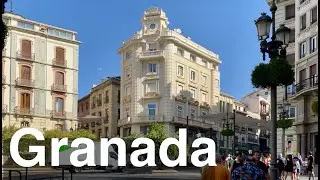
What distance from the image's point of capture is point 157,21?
72.9 m

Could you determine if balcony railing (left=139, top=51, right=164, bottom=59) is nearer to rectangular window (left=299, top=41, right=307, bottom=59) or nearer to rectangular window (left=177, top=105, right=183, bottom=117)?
rectangular window (left=177, top=105, right=183, bottom=117)

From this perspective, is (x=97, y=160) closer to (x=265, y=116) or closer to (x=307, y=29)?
(x=307, y=29)

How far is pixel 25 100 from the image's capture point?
58.2 m

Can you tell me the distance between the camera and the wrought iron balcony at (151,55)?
232 ft

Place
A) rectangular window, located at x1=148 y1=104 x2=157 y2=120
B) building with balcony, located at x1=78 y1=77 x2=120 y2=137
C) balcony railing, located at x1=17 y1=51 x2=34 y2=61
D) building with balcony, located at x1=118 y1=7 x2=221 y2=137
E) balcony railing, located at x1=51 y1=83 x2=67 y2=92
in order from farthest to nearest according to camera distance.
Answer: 1. building with balcony, located at x1=78 y1=77 x2=120 y2=137
2. rectangular window, located at x1=148 y1=104 x2=157 y2=120
3. building with balcony, located at x1=118 y1=7 x2=221 y2=137
4. balcony railing, located at x1=51 y1=83 x2=67 y2=92
5. balcony railing, located at x1=17 y1=51 x2=34 y2=61

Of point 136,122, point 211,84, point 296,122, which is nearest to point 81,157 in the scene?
point 296,122

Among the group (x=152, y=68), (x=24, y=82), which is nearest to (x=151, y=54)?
(x=152, y=68)

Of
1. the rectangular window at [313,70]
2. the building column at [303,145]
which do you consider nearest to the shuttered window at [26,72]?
the building column at [303,145]

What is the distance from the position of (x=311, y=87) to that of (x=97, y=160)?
16.0 metres

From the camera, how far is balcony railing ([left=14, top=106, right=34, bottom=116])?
187 feet

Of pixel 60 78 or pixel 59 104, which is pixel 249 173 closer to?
pixel 59 104

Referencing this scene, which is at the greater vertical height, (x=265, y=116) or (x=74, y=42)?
(x=74, y=42)

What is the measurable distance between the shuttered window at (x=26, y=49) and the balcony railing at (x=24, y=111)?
5.64 meters

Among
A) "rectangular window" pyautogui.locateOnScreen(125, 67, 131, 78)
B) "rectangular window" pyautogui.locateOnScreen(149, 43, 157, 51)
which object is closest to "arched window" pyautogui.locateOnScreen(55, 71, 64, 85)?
"rectangular window" pyautogui.locateOnScreen(125, 67, 131, 78)
